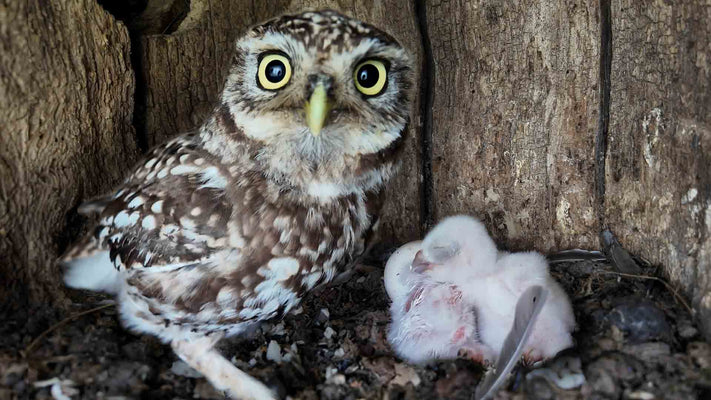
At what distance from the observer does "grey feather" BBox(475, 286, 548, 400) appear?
58.7 inches

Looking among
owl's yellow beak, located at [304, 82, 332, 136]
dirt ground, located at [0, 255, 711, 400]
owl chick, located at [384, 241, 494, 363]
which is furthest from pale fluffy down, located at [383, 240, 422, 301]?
owl's yellow beak, located at [304, 82, 332, 136]

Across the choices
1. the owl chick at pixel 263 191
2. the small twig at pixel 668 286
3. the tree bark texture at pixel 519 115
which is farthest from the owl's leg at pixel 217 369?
the small twig at pixel 668 286

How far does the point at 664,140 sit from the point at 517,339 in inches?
30.0

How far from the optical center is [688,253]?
1687 millimetres

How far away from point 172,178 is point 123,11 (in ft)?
2.72

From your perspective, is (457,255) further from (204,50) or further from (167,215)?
(204,50)

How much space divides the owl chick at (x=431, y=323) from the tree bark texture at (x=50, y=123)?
1.08 meters

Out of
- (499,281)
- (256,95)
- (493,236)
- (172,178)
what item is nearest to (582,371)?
(499,281)

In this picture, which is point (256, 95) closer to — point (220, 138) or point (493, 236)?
point (220, 138)

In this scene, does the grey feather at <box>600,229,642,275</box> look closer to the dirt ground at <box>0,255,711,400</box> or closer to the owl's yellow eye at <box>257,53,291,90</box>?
the dirt ground at <box>0,255,711,400</box>

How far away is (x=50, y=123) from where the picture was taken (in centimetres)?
179

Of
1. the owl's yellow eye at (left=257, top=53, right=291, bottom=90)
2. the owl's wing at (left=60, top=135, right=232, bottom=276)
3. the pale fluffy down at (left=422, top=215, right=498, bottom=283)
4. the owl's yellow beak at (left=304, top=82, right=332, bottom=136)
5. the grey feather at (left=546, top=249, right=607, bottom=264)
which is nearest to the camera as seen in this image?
the owl's yellow beak at (left=304, top=82, right=332, bottom=136)

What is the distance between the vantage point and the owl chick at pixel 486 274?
1711 millimetres

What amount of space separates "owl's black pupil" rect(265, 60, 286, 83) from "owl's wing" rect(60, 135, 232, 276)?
31cm
